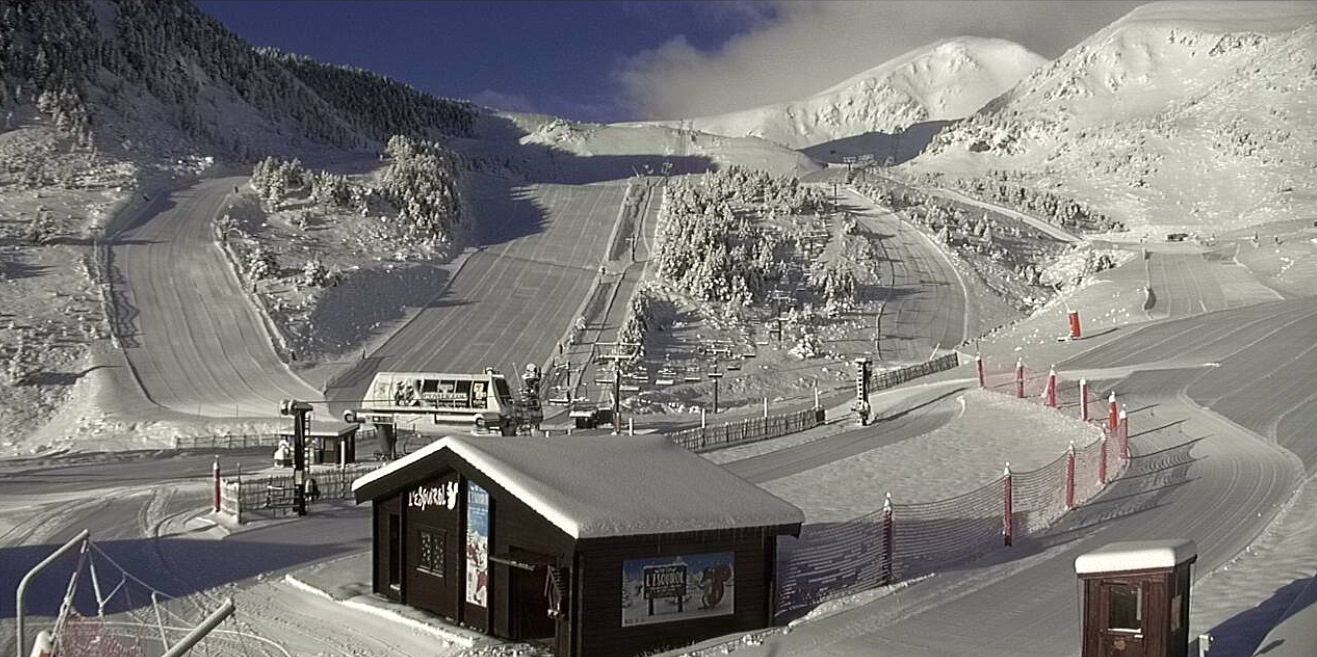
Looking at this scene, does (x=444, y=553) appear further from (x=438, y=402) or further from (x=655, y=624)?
(x=438, y=402)

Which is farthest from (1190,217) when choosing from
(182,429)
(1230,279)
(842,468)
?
(182,429)

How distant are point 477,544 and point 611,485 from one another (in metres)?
2.17

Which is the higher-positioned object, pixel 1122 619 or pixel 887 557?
pixel 1122 619

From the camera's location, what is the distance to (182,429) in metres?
40.4

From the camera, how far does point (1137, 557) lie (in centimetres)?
1221

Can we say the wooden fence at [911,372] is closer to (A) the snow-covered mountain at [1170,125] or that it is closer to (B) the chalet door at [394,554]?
(B) the chalet door at [394,554]

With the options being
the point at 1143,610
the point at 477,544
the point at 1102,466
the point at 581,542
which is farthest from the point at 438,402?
the point at 1143,610

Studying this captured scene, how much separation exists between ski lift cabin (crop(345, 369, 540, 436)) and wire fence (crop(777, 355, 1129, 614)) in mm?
17976

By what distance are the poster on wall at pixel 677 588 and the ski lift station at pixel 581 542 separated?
0.02 meters

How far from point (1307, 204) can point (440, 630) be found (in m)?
99.6

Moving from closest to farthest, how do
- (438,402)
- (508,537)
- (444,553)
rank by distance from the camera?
1. (508,537)
2. (444,553)
3. (438,402)

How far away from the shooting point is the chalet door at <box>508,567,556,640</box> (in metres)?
16.9

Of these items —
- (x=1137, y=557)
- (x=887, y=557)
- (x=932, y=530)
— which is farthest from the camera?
(x=932, y=530)

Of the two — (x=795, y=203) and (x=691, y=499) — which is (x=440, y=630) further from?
(x=795, y=203)
